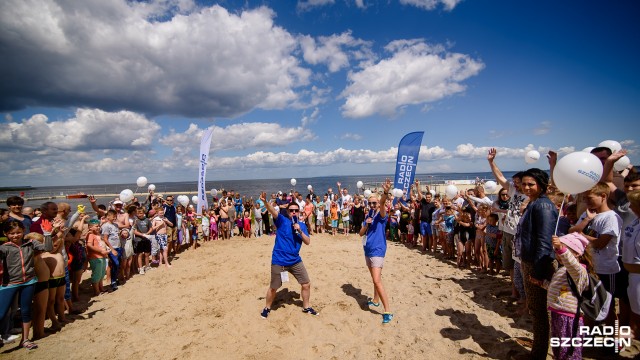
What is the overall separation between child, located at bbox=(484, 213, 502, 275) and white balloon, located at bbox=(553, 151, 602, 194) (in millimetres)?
3545

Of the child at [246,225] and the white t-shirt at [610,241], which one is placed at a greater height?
the white t-shirt at [610,241]

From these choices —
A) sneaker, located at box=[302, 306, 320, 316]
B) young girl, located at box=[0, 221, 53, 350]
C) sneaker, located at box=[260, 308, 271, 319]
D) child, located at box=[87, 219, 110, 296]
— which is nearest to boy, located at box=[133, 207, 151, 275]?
child, located at box=[87, 219, 110, 296]

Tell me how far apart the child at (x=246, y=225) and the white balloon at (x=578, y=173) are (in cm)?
1040

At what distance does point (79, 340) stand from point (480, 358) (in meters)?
5.73

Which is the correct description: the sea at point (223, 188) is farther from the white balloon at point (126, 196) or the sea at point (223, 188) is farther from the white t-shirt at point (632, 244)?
the white t-shirt at point (632, 244)

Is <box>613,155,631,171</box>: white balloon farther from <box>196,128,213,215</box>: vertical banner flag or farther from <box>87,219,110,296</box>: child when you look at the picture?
<box>196,128,213,215</box>: vertical banner flag

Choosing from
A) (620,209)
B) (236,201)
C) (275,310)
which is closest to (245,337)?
(275,310)

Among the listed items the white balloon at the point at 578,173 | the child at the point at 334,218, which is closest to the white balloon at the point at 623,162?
the white balloon at the point at 578,173

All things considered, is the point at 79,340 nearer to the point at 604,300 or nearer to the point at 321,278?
the point at 321,278

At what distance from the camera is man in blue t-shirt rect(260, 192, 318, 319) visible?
4312 mm

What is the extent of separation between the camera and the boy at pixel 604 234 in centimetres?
→ 289

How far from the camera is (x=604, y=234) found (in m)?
2.90

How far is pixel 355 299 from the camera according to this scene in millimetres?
5062

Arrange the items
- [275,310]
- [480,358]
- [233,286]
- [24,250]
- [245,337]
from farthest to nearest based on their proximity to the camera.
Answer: [233,286] < [275,310] < [245,337] < [24,250] < [480,358]
